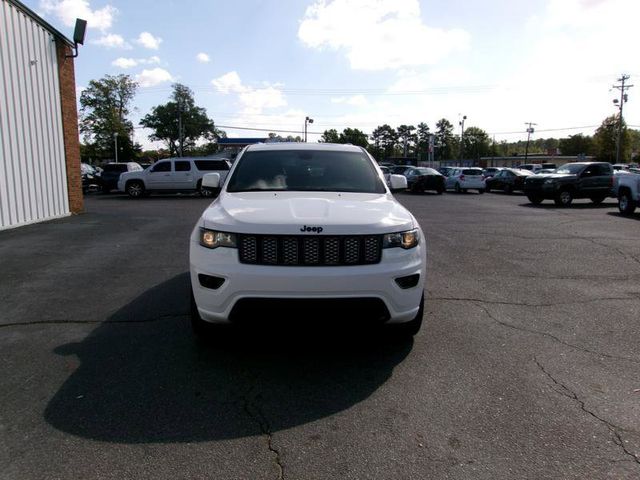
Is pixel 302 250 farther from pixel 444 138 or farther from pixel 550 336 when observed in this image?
pixel 444 138

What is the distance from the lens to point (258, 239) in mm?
3801

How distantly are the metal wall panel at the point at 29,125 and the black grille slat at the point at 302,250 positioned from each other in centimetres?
1110

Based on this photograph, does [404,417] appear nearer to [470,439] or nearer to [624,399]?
[470,439]

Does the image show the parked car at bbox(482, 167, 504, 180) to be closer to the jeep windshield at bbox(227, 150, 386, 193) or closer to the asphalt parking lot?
the asphalt parking lot

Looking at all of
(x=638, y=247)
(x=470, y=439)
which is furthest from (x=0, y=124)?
(x=638, y=247)

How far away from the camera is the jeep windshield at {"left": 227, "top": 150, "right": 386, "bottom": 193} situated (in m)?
5.08

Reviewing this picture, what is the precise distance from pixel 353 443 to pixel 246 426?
67 cm

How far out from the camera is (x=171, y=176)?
25.6 m

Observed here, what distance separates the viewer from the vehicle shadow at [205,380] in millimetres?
3119

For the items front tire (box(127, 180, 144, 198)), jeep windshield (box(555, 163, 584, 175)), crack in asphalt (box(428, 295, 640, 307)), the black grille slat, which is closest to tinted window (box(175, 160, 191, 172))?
front tire (box(127, 180, 144, 198))

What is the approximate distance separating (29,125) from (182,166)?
1215 centimetres

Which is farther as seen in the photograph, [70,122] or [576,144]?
[576,144]

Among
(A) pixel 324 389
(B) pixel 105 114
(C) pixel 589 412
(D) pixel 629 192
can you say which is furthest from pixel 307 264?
(B) pixel 105 114

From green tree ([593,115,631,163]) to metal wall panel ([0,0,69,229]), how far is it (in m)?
99.6
